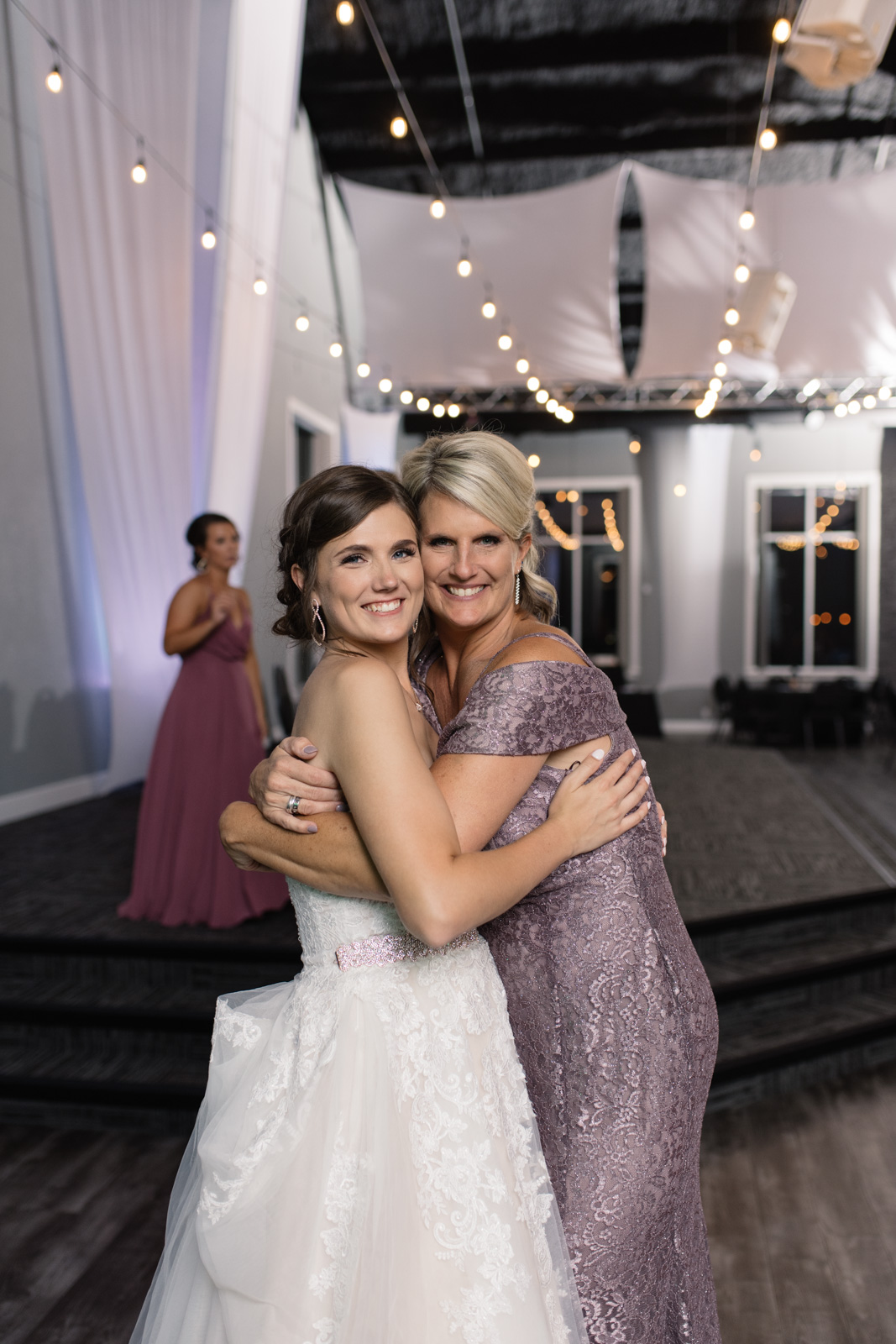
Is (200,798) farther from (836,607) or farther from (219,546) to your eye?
(836,607)

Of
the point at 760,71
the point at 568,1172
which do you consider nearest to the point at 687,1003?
the point at 568,1172

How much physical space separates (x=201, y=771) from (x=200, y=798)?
0.35ft

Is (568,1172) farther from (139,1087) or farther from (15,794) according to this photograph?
(15,794)

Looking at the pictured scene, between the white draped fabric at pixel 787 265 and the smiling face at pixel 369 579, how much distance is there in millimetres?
7725

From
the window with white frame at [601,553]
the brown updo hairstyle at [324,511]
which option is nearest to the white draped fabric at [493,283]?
the window with white frame at [601,553]

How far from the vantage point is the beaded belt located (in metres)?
1.37

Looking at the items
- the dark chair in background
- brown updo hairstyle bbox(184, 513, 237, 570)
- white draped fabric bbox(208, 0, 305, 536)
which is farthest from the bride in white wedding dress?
the dark chair in background

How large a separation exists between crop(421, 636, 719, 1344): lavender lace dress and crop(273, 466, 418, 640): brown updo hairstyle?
0.90 feet

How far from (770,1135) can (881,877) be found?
77.4 inches

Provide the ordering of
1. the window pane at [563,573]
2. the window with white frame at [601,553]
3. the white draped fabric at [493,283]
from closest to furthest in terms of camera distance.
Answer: the white draped fabric at [493,283], the window with white frame at [601,553], the window pane at [563,573]

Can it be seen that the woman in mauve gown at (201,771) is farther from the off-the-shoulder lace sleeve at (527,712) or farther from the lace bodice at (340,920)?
the off-the-shoulder lace sleeve at (527,712)

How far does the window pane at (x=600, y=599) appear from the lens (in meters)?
14.1

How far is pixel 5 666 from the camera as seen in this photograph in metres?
6.22

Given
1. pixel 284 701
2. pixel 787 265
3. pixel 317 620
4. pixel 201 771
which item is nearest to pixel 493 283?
pixel 787 265
